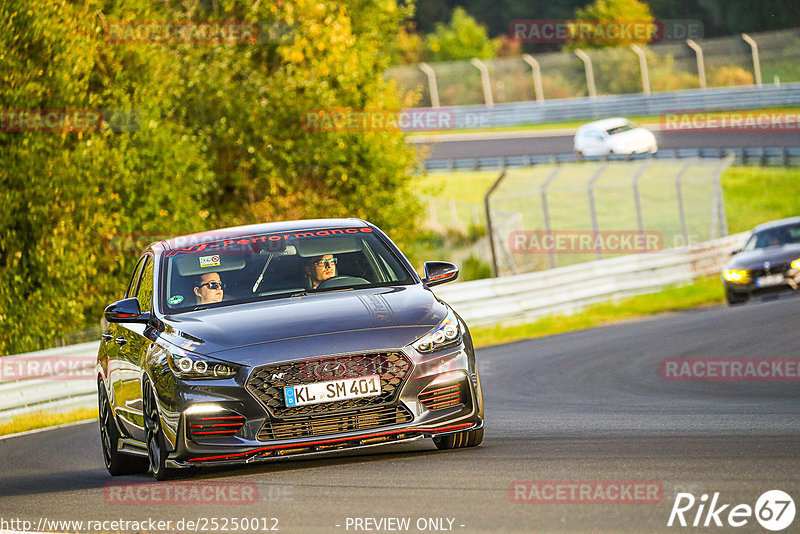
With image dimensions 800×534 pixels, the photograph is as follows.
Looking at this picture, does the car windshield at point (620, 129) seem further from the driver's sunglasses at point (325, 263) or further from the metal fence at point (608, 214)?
the driver's sunglasses at point (325, 263)

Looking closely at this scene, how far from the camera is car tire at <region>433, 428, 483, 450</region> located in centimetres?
827

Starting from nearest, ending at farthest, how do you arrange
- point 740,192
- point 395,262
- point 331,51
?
point 395,262, point 331,51, point 740,192

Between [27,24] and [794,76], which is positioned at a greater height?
[27,24]

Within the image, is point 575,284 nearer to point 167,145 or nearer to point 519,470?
point 167,145

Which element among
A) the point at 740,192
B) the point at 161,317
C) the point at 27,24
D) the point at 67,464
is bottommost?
the point at 740,192

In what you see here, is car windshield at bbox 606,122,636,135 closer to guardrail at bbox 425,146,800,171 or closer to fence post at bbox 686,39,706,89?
guardrail at bbox 425,146,800,171

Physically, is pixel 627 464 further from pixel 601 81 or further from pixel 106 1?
pixel 601 81

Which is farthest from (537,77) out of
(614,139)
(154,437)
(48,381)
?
(154,437)

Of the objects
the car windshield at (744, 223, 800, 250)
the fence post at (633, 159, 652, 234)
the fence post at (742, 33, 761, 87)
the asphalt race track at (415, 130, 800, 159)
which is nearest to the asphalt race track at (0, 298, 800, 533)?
the car windshield at (744, 223, 800, 250)

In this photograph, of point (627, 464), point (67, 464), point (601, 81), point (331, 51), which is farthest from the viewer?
point (601, 81)

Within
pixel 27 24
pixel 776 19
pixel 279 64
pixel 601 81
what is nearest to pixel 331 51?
pixel 279 64

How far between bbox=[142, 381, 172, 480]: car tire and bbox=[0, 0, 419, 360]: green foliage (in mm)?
12569

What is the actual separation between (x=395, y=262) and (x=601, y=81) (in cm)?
4502

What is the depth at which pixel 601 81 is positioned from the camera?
5269 centimetres
